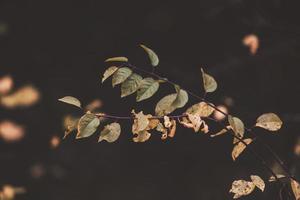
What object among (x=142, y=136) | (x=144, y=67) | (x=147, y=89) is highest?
(x=144, y=67)

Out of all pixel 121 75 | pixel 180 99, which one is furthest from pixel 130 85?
pixel 180 99

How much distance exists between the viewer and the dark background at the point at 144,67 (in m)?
2.66

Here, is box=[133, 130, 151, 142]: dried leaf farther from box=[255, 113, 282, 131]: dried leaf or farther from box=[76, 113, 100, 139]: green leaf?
box=[255, 113, 282, 131]: dried leaf

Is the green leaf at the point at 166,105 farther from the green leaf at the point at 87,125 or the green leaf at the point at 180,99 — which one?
the green leaf at the point at 87,125

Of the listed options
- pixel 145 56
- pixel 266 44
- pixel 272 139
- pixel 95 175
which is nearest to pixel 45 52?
pixel 145 56

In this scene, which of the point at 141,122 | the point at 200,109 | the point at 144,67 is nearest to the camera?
the point at 141,122

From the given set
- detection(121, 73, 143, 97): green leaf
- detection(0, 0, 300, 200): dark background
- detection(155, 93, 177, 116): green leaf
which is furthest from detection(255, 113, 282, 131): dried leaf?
detection(0, 0, 300, 200): dark background

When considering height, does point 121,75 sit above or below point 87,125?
above

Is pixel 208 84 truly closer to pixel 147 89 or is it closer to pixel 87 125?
pixel 147 89

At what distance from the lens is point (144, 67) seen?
271 cm

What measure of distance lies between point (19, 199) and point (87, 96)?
738 mm

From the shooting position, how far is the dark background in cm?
266

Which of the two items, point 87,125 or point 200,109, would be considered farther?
point 200,109

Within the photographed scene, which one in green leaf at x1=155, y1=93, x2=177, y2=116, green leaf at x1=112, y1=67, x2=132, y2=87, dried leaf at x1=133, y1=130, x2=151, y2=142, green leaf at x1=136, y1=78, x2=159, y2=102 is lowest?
dried leaf at x1=133, y1=130, x2=151, y2=142
